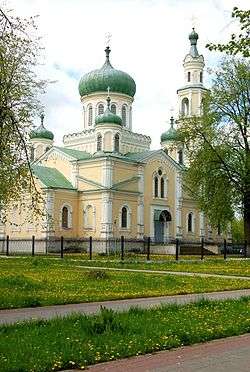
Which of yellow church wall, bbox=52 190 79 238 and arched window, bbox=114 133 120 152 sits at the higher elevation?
arched window, bbox=114 133 120 152

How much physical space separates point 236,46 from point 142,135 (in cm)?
4859

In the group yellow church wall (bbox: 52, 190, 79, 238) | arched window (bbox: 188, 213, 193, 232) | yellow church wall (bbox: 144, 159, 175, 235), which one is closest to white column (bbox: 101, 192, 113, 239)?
yellow church wall (bbox: 52, 190, 79, 238)

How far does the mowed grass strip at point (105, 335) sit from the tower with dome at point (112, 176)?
38287mm

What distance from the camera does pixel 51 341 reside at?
7.83m

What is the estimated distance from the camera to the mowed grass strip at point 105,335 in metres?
7.03

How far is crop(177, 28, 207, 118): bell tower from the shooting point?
2494 inches

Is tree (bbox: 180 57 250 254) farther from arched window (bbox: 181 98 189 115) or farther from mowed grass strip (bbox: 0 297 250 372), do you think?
mowed grass strip (bbox: 0 297 250 372)

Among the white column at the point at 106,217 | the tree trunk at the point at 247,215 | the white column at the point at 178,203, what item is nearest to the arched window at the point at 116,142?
the white column at the point at 106,217

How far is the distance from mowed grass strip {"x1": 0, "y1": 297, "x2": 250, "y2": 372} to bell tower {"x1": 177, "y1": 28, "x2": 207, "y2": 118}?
176 feet

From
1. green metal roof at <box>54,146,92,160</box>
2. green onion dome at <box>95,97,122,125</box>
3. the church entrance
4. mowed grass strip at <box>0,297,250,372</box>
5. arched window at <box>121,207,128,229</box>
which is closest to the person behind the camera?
mowed grass strip at <box>0,297,250,372</box>

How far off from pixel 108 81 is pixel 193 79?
1047 cm

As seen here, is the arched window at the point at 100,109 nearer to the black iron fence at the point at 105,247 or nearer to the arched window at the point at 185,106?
the arched window at the point at 185,106

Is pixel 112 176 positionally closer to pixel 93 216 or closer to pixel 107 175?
pixel 107 175

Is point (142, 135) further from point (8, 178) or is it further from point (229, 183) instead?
point (8, 178)
